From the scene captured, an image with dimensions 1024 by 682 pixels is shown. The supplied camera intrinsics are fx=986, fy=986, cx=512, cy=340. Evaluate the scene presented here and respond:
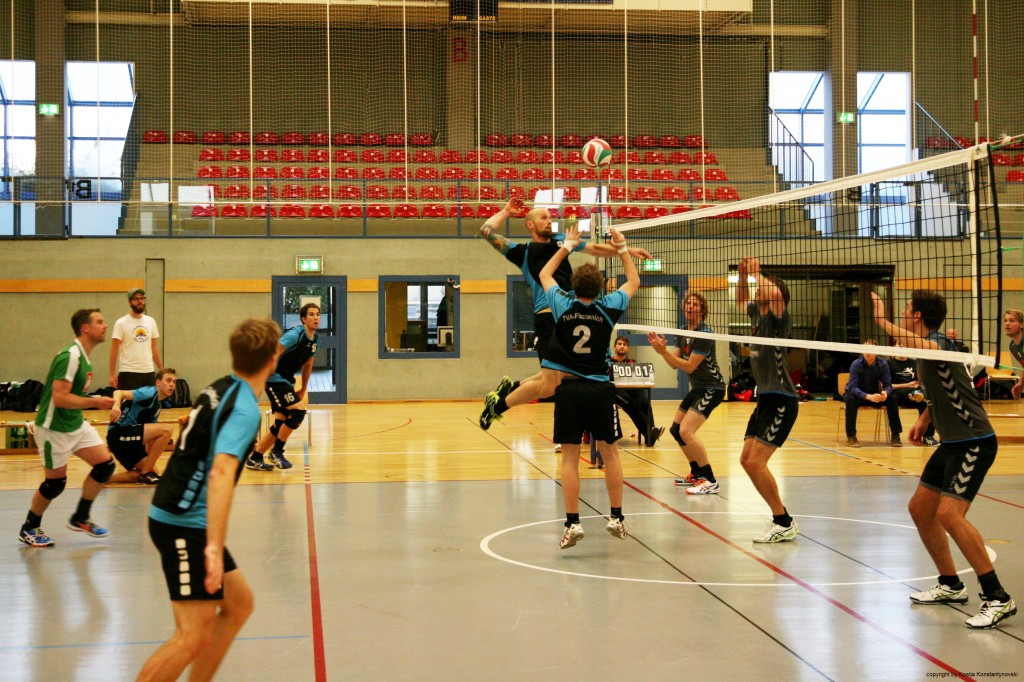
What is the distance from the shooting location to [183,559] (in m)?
3.59

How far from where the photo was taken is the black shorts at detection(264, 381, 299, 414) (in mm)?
10383

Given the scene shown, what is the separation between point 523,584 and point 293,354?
532 centimetres

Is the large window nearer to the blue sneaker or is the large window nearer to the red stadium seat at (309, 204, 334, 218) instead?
the red stadium seat at (309, 204, 334, 218)

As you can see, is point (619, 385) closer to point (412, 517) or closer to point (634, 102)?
point (412, 517)

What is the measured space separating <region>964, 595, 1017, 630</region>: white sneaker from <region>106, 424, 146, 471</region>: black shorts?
700cm

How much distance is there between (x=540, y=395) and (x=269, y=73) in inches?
774

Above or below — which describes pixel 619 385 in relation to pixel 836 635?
above

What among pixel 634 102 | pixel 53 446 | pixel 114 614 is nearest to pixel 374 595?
pixel 114 614

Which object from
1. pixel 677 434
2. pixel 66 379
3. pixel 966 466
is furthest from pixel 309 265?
pixel 966 466

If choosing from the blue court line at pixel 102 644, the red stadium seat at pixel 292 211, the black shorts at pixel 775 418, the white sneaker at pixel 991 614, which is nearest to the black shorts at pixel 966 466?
the white sneaker at pixel 991 614

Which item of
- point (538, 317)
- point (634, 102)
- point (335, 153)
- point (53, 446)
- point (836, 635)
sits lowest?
point (836, 635)

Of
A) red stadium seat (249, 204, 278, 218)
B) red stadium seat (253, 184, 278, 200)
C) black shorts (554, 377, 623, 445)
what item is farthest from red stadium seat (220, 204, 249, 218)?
black shorts (554, 377, 623, 445)

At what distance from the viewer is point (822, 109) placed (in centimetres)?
2650

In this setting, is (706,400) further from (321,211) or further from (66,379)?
(321,211)
